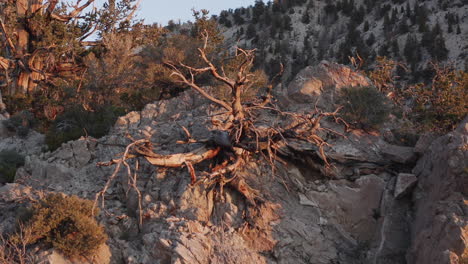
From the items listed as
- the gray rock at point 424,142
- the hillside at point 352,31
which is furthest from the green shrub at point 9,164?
the hillside at point 352,31

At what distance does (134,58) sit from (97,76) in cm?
284

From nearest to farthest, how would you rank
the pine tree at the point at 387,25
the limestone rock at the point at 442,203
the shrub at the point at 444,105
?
the limestone rock at the point at 442,203 → the shrub at the point at 444,105 → the pine tree at the point at 387,25

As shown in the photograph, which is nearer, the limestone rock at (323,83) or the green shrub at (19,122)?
the limestone rock at (323,83)

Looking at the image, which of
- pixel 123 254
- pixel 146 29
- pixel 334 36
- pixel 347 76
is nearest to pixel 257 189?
pixel 123 254

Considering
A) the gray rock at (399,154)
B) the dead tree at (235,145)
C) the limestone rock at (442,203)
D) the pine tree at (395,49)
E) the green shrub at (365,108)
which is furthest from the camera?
the pine tree at (395,49)

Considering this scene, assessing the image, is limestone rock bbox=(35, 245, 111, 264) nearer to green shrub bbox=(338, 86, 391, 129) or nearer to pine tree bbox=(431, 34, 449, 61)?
green shrub bbox=(338, 86, 391, 129)

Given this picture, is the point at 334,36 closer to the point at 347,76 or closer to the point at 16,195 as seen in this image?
the point at 347,76

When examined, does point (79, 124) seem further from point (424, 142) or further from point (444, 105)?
point (444, 105)

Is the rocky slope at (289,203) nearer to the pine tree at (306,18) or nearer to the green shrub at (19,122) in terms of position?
the green shrub at (19,122)

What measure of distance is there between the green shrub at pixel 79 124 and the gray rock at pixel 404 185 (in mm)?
6925

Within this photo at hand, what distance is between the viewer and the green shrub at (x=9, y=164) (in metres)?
10.6

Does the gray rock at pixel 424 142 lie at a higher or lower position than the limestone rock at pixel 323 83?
lower

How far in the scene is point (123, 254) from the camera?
776 centimetres

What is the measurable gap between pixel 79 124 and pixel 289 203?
6.26 meters
